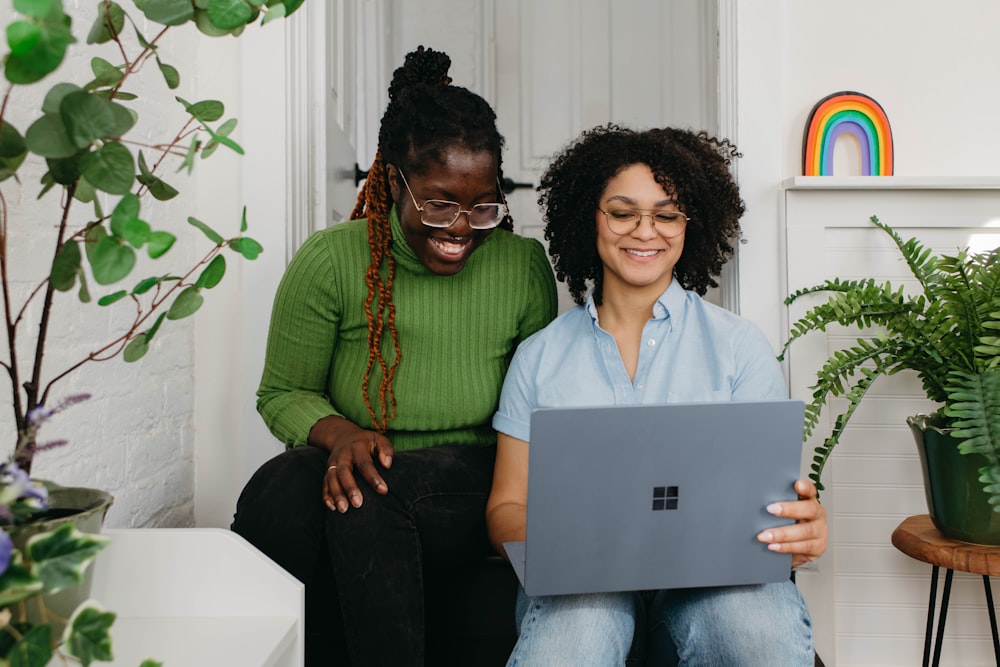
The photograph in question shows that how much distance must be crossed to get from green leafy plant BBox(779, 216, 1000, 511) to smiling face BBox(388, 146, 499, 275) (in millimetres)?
655

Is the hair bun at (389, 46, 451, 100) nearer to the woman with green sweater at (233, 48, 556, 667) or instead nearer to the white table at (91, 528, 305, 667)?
the woman with green sweater at (233, 48, 556, 667)

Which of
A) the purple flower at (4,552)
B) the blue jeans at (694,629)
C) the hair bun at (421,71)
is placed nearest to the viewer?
the purple flower at (4,552)

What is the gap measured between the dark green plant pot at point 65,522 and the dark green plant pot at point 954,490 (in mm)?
1358

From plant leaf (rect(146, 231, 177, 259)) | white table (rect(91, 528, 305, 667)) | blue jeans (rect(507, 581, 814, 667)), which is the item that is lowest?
blue jeans (rect(507, 581, 814, 667))

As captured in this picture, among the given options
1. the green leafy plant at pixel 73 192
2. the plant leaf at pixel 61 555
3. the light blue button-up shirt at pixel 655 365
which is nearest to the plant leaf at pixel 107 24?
the green leafy plant at pixel 73 192

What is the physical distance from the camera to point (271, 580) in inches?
39.2

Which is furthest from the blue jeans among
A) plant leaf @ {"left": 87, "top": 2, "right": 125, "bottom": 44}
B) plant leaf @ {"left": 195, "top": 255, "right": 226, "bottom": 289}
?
plant leaf @ {"left": 87, "top": 2, "right": 125, "bottom": 44}

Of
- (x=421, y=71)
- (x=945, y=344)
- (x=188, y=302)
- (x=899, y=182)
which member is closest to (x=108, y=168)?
(x=188, y=302)

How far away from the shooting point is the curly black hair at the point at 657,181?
1.49m

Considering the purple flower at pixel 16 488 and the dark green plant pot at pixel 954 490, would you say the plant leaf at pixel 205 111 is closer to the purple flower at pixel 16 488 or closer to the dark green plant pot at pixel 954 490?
the purple flower at pixel 16 488

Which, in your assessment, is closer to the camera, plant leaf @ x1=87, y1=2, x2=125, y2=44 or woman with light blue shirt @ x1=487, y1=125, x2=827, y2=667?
plant leaf @ x1=87, y1=2, x2=125, y2=44

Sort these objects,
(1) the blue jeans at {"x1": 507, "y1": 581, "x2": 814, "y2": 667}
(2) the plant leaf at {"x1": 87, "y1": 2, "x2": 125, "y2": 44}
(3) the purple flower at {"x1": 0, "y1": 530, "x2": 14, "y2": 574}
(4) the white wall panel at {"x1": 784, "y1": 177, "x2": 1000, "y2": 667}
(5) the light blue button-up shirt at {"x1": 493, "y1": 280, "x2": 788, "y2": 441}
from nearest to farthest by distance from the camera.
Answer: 1. (3) the purple flower at {"x1": 0, "y1": 530, "x2": 14, "y2": 574}
2. (2) the plant leaf at {"x1": 87, "y1": 2, "x2": 125, "y2": 44}
3. (1) the blue jeans at {"x1": 507, "y1": 581, "x2": 814, "y2": 667}
4. (5) the light blue button-up shirt at {"x1": 493, "y1": 280, "x2": 788, "y2": 441}
5. (4) the white wall panel at {"x1": 784, "y1": 177, "x2": 1000, "y2": 667}

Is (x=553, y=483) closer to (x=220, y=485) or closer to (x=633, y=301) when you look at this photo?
(x=633, y=301)

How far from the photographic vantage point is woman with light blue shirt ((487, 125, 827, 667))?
1.13m
